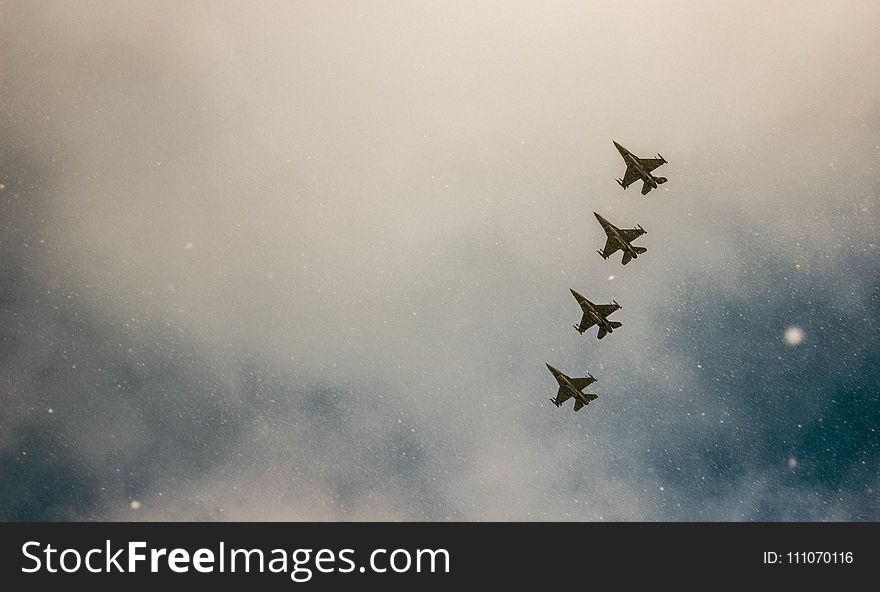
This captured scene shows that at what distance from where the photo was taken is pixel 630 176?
53.2 metres

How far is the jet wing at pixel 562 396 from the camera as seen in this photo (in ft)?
193

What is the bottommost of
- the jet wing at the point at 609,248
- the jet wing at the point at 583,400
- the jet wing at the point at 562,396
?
the jet wing at the point at 583,400

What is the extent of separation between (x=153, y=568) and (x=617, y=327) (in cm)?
3999

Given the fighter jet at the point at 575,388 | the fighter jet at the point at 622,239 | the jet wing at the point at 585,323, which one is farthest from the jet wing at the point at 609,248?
the fighter jet at the point at 575,388

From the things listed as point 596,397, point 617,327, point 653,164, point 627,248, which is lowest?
point 596,397

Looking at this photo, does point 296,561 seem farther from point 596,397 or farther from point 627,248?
point 627,248

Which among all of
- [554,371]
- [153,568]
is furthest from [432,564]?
[554,371]

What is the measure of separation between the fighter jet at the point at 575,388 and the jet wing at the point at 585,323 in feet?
14.7

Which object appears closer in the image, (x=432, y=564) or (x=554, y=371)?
(x=432, y=564)

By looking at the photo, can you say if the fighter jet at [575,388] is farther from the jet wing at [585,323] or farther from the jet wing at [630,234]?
the jet wing at [630,234]

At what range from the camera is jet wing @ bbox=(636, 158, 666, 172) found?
52562 millimetres

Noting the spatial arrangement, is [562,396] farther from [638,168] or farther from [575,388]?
[638,168]

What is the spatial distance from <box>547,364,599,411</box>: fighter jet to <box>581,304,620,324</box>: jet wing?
6.42m

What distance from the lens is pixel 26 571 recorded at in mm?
39656
